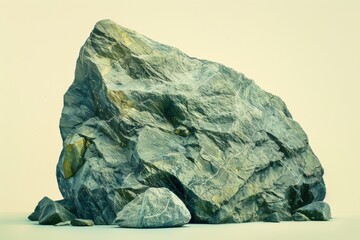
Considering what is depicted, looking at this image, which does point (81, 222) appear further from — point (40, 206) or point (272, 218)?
point (272, 218)

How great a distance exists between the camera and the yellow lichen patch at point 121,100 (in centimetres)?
1263

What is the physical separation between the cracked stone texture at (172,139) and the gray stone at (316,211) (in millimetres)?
400

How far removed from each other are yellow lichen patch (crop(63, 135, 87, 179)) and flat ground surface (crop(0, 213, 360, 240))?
1580mm

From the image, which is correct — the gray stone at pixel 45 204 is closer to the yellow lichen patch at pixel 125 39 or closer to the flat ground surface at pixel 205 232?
the flat ground surface at pixel 205 232

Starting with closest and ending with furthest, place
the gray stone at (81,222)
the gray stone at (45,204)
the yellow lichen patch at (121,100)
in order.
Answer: the gray stone at (81,222), the yellow lichen patch at (121,100), the gray stone at (45,204)

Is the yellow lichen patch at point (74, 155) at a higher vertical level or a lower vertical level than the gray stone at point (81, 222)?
higher

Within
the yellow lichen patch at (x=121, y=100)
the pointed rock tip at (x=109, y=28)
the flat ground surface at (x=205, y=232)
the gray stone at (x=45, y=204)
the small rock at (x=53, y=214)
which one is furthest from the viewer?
the pointed rock tip at (x=109, y=28)

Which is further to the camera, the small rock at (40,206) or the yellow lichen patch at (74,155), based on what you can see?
the yellow lichen patch at (74,155)

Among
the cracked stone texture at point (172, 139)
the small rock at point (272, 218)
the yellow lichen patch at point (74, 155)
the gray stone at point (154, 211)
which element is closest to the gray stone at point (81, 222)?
the cracked stone texture at point (172, 139)

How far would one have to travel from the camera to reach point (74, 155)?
13.0 meters

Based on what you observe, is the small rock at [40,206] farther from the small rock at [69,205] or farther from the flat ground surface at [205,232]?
the flat ground surface at [205,232]

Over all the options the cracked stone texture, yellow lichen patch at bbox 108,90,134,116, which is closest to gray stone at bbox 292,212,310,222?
the cracked stone texture

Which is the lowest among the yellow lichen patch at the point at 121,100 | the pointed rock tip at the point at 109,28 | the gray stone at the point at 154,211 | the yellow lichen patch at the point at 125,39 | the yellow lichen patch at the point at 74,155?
the gray stone at the point at 154,211

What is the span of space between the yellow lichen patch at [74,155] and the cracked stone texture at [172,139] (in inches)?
0.7
